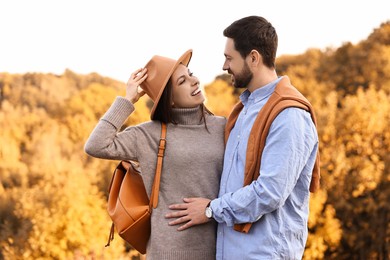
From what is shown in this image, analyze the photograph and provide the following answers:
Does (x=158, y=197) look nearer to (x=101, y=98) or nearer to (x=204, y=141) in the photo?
(x=204, y=141)

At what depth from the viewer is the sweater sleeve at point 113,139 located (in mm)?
2857

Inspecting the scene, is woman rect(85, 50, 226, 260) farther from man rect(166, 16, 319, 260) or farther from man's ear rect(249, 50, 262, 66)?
man's ear rect(249, 50, 262, 66)

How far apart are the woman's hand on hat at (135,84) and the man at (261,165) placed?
1.48 feet

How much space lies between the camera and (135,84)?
3.04 metres

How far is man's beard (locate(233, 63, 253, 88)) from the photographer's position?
2787mm

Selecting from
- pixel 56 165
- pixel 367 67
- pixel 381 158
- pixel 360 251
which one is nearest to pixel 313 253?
pixel 360 251

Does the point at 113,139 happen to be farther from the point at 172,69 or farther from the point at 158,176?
the point at 172,69

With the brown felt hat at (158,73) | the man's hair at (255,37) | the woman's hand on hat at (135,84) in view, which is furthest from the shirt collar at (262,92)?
Result: the woman's hand on hat at (135,84)

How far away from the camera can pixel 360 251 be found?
63.8 ft

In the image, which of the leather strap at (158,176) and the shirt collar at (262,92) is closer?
the shirt collar at (262,92)

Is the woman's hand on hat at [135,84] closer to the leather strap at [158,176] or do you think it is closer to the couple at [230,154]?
the couple at [230,154]

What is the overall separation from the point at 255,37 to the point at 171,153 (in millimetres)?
664

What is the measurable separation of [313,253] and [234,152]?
15.6 metres

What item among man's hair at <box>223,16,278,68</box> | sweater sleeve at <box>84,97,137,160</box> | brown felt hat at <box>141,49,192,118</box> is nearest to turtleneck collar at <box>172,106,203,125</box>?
brown felt hat at <box>141,49,192,118</box>
